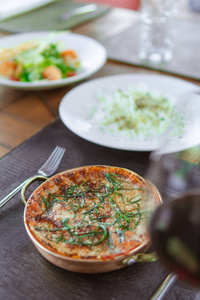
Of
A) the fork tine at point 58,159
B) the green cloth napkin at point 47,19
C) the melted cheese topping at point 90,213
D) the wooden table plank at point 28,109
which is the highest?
the green cloth napkin at point 47,19

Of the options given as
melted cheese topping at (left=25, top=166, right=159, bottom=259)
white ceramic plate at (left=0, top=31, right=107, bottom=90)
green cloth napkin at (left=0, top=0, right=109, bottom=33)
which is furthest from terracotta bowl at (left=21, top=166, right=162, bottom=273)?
green cloth napkin at (left=0, top=0, right=109, bottom=33)

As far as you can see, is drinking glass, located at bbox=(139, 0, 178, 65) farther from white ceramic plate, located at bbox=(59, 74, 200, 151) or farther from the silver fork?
the silver fork

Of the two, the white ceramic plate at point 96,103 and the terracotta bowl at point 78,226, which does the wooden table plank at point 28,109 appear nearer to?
the white ceramic plate at point 96,103

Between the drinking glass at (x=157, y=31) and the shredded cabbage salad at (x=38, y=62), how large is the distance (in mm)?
371

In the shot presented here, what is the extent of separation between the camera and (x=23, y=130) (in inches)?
44.4

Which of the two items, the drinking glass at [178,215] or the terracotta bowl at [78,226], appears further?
the terracotta bowl at [78,226]

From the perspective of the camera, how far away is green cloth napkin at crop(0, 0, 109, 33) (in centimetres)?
197

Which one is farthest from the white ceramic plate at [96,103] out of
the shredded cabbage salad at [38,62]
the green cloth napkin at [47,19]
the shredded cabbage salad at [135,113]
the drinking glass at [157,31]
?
the green cloth napkin at [47,19]

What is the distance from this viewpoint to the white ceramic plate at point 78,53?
1.25 meters

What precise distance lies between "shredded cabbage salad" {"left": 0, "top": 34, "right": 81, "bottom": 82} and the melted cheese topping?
69 centimetres

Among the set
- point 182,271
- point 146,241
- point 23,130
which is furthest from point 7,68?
point 182,271

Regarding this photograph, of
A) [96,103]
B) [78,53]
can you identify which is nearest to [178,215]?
[96,103]

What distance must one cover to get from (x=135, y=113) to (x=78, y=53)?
63 centimetres

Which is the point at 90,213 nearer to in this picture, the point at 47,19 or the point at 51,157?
the point at 51,157
